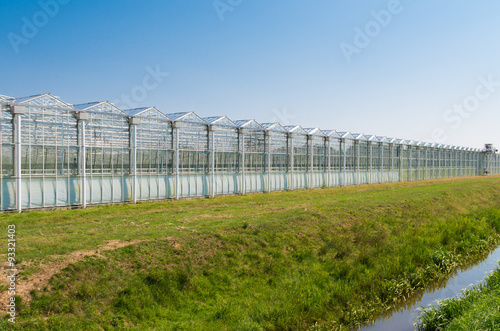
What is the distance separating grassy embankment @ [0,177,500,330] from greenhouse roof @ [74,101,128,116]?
33.6 feet

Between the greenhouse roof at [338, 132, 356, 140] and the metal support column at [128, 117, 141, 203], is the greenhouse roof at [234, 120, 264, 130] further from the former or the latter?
the greenhouse roof at [338, 132, 356, 140]

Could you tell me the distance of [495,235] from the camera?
2720 cm

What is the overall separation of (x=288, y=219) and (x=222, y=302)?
955 cm

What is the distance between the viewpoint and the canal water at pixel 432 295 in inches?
582

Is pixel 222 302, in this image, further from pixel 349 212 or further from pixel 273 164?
pixel 273 164

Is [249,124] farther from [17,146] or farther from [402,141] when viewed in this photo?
[402,141]

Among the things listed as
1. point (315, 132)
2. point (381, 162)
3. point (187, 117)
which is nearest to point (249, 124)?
point (187, 117)

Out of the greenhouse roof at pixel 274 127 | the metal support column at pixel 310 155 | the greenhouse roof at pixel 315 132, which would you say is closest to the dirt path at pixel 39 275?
the greenhouse roof at pixel 274 127

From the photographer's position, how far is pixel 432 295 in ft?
57.6

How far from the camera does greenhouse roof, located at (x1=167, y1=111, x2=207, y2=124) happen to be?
38.9 meters

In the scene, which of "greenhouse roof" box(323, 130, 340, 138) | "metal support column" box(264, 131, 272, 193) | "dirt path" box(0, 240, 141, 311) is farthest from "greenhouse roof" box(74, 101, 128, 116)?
"greenhouse roof" box(323, 130, 340, 138)

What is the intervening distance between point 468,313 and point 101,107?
98.5 feet

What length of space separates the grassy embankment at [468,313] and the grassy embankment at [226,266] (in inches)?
83.4

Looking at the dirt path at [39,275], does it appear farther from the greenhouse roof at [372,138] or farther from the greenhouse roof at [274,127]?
the greenhouse roof at [372,138]
